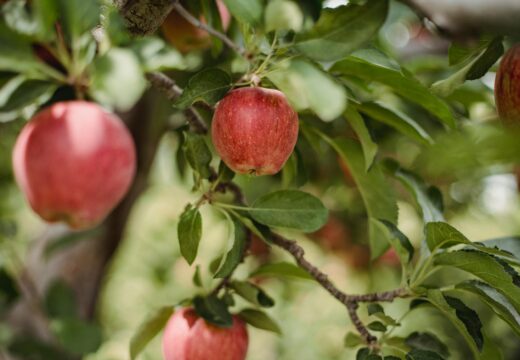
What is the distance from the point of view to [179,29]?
980 mm

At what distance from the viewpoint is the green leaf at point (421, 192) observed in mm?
873

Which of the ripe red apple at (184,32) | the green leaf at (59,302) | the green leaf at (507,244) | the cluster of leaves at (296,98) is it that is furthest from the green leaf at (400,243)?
the green leaf at (59,302)

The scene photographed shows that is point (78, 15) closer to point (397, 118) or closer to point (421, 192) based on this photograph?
point (397, 118)

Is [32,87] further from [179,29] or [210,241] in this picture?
[210,241]

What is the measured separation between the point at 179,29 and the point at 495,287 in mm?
615

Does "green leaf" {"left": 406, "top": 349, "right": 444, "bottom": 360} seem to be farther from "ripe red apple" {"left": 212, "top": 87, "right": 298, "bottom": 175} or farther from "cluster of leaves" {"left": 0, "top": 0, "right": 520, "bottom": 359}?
"ripe red apple" {"left": 212, "top": 87, "right": 298, "bottom": 175}

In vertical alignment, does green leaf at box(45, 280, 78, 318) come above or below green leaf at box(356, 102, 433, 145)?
below

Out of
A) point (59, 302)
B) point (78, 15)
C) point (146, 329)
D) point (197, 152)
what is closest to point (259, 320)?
point (146, 329)

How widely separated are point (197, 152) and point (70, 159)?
0.17 m

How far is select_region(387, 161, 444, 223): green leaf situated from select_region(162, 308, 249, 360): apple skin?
326mm

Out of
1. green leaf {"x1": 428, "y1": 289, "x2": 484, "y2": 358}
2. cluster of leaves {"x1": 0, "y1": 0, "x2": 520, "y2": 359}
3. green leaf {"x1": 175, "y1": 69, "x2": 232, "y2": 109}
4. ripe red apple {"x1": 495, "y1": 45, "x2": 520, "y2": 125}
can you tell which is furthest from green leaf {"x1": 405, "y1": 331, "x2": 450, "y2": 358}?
green leaf {"x1": 175, "y1": 69, "x2": 232, "y2": 109}

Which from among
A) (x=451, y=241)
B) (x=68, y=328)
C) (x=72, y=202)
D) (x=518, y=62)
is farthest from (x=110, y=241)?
(x=518, y=62)

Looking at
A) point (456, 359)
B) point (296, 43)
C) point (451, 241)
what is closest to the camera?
point (296, 43)

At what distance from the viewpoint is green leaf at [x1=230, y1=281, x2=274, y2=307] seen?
2.84 ft
